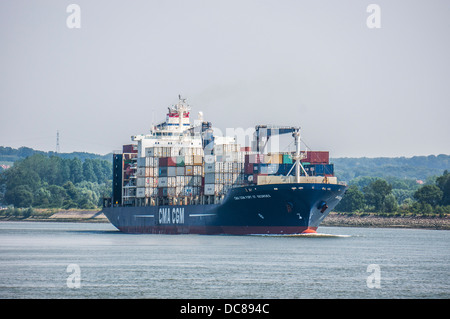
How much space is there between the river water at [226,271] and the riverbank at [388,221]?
62.4 metres

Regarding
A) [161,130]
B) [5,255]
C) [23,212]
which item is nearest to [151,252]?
[5,255]

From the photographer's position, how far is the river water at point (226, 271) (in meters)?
41.8

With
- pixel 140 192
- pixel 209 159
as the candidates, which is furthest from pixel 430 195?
pixel 209 159

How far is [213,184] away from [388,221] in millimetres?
63791

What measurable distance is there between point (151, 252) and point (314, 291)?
26043 mm

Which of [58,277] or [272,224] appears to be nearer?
[58,277]

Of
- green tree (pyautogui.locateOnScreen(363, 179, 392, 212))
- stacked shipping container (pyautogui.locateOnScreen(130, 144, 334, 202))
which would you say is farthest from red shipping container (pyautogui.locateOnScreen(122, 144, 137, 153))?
green tree (pyautogui.locateOnScreen(363, 179, 392, 212))

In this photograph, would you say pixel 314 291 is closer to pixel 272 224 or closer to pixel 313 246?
pixel 313 246

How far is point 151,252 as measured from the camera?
216 ft

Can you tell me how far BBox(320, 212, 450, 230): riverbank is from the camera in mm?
134875

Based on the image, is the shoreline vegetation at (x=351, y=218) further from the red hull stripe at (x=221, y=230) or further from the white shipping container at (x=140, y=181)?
the white shipping container at (x=140, y=181)

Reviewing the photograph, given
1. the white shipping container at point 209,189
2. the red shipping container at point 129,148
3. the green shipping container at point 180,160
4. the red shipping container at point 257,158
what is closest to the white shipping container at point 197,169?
the green shipping container at point 180,160

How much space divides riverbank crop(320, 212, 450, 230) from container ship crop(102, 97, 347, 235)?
4836 cm

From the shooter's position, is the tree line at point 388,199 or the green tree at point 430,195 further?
the green tree at point 430,195
